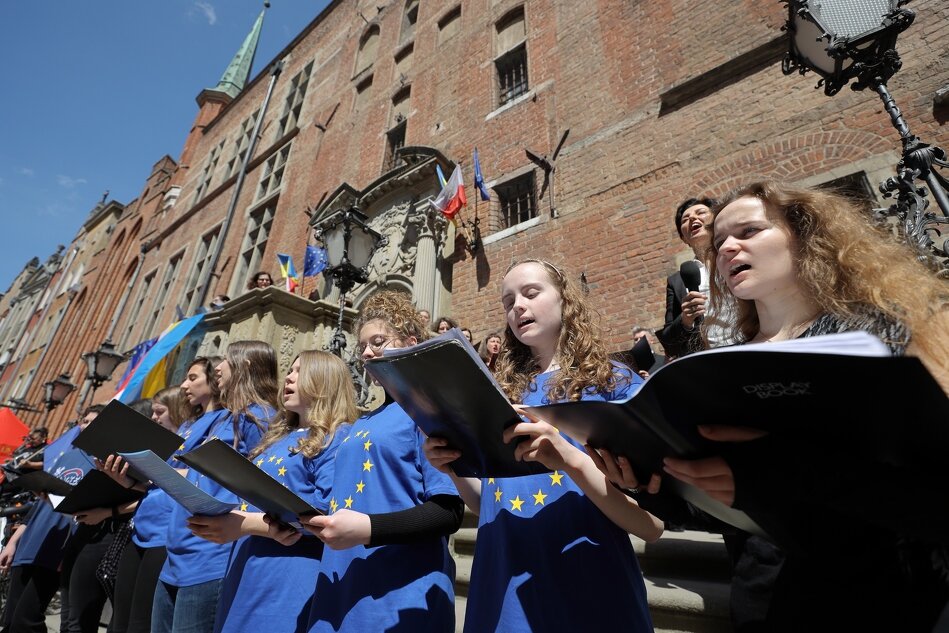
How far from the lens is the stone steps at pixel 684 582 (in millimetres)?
2064

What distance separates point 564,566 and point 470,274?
6.97 meters

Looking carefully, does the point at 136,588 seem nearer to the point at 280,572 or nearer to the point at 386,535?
the point at 280,572

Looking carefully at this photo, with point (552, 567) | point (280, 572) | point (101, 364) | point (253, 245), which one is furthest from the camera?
point (253, 245)

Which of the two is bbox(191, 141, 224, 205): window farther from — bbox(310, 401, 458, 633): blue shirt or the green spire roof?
bbox(310, 401, 458, 633): blue shirt

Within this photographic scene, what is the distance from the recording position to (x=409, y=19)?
43.9 feet

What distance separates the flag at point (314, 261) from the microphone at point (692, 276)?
827 centimetres

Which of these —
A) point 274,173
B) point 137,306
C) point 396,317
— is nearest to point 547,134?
point 396,317

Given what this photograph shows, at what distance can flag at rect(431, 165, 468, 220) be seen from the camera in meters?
7.90

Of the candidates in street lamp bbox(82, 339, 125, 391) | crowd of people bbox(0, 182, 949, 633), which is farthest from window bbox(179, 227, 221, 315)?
crowd of people bbox(0, 182, 949, 633)

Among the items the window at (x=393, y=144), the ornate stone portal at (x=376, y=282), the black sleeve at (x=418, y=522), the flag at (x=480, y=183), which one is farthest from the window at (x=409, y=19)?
the black sleeve at (x=418, y=522)

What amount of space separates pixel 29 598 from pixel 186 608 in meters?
2.83

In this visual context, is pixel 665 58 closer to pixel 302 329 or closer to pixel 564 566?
pixel 302 329

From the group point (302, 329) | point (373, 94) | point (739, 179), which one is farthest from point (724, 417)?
point (373, 94)

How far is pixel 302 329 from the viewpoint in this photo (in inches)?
286
